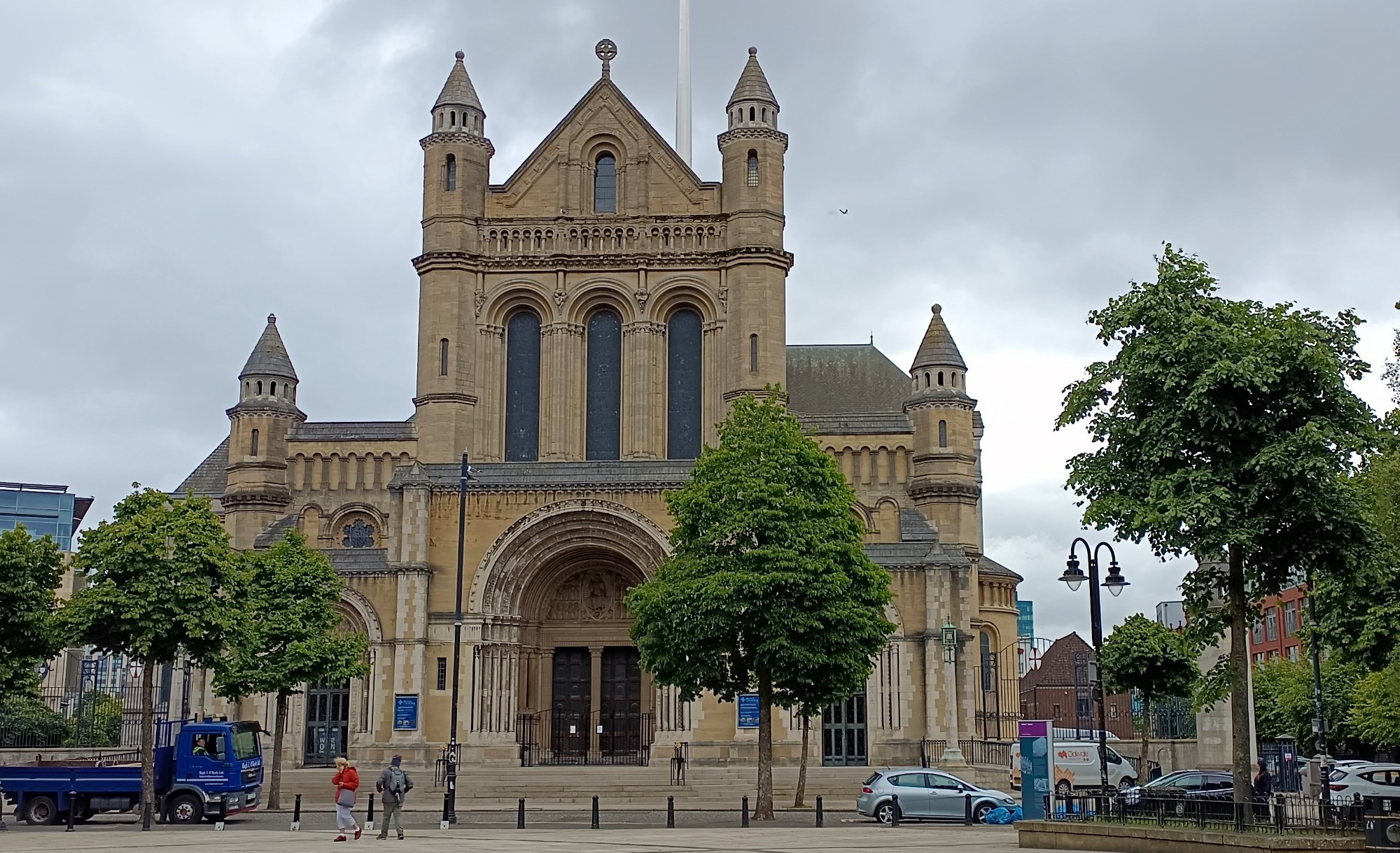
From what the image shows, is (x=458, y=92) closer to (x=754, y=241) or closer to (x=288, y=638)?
(x=754, y=241)

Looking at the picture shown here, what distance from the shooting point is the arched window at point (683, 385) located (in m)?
49.0

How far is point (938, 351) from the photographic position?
52.0 meters

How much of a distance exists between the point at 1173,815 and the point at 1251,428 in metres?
6.22

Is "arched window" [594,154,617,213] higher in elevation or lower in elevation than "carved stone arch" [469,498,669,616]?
higher

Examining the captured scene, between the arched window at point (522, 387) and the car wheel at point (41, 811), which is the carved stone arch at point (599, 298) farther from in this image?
the car wheel at point (41, 811)

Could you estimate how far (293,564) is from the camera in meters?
36.4

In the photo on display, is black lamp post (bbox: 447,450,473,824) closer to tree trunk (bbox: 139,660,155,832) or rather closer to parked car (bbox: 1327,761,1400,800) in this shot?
tree trunk (bbox: 139,660,155,832)

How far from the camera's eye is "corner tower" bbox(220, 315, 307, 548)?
164ft

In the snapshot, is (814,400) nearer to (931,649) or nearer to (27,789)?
(931,649)

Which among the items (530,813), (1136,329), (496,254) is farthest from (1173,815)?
(496,254)

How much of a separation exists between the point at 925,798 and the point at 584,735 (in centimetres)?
1672

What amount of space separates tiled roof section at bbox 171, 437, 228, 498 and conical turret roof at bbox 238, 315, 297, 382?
28.5 ft

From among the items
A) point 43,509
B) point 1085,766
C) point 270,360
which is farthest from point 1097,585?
point 43,509

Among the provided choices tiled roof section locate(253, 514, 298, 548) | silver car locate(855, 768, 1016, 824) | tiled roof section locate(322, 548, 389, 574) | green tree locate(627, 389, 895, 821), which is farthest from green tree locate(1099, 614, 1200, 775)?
tiled roof section locate(253, 514, 298, 548)
